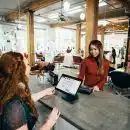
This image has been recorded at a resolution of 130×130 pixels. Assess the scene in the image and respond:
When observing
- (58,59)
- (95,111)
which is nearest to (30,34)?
(58,59)

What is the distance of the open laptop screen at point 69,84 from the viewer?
1.82 meters

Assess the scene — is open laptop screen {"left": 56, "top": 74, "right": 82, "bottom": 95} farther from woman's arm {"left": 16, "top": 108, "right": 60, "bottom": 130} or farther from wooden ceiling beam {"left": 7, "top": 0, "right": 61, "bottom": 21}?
wooden ceiling beam {"left": 7, "top": 0, "right": 61, "bottom": 21}

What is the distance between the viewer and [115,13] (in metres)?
8.40

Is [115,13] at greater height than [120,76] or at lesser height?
greater

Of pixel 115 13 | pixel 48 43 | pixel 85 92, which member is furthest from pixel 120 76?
pixel 48 43

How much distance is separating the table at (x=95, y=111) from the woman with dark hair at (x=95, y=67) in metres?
0.52

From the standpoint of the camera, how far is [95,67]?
2.45 meters

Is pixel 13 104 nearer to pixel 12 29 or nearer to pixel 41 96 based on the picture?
pixel 41 96

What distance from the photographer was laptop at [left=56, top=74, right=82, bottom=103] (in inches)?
70.7

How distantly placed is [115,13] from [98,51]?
6854 mm

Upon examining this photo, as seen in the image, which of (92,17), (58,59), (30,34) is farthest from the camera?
(58,59)

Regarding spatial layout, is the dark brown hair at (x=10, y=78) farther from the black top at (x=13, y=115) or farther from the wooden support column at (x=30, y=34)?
the wooden support column at (x=30, y=34)

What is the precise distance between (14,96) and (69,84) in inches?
37.6

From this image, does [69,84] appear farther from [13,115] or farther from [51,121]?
[13,115]
